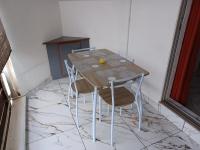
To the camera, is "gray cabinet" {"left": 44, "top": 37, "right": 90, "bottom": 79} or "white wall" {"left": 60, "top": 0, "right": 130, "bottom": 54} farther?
"gray cabinet" {"left": 44, "top": 37, "right": 90, "bottom": 79}

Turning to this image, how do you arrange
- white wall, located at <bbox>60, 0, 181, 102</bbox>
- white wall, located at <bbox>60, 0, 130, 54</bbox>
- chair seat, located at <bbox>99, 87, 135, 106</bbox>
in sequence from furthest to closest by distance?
white wall, located at <bbox>60, 0, 130, 54</bbox> < white wall, located at <bbox>60, 0, 181, 102</bbox> < chair seat, located at <bbox>99, 87, 135, 106</bbox>

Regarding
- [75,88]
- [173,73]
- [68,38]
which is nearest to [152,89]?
[173,73]

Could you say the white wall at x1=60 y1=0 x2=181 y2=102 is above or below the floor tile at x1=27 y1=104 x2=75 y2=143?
above

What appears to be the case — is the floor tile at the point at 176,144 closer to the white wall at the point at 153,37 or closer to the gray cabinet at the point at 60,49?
the white wall at the point at 153,37

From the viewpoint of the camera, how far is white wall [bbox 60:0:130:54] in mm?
2653

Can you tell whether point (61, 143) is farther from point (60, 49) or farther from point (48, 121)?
point (60, 49)

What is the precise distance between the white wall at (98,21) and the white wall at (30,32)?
0.67 ft

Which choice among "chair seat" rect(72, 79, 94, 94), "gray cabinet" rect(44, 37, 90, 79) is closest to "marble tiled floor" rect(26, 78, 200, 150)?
"chair seat" rect(72, 79, 94, 94)

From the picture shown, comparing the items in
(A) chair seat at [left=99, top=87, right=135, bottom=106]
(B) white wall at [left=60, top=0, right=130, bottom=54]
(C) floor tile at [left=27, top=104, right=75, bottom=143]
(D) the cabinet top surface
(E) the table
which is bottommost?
(C) floor tile at [left=27, top=104, right=75, bottom=143]

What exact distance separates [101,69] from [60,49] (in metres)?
1.34

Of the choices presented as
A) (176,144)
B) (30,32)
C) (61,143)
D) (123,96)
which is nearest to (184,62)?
(123,96)

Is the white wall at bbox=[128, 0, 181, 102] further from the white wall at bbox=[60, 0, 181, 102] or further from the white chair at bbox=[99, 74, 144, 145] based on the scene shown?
the white chair at bbox=[99, 74, 144, 145]

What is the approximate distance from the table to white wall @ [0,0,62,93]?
811 mm

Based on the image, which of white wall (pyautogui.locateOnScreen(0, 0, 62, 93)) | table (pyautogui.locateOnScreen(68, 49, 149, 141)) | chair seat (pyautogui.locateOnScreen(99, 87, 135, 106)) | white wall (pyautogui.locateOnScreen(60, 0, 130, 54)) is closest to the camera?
table (pyautogui.locateOnScreen(68, 49, 149, 141))
